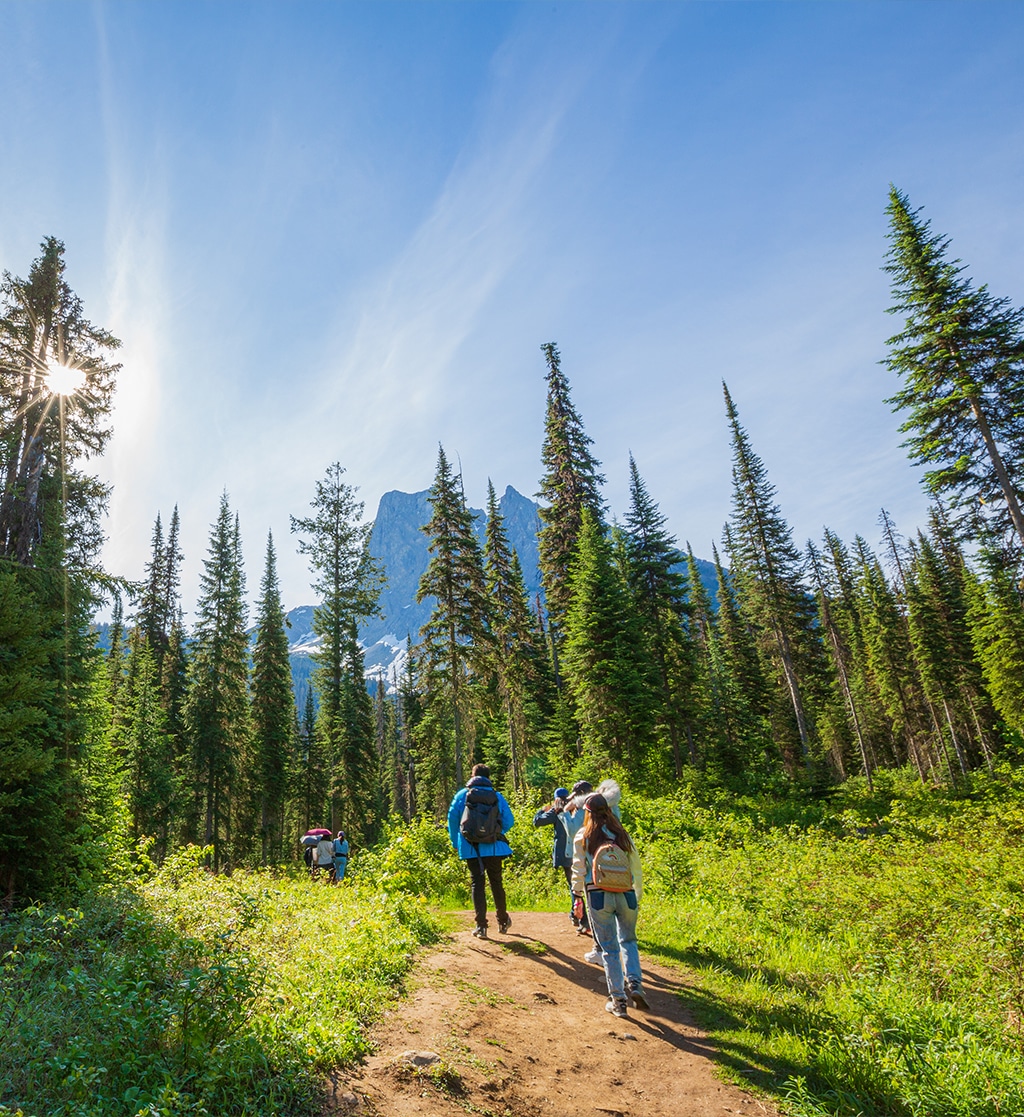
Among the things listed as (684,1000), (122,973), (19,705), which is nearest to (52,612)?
(19,705)

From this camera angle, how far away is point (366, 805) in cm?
2864

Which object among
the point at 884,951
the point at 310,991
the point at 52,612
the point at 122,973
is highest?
the point at 52,612

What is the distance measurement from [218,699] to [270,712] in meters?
3.99

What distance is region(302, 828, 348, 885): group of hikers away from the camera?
14.1 metres

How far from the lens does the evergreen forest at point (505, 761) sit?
4.70 metres

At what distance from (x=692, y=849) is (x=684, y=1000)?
7703 mm

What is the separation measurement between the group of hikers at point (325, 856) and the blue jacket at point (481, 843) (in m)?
6.84

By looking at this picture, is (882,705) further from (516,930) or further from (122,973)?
(122,973)

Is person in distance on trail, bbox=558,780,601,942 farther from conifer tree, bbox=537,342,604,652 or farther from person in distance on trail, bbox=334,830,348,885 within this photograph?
conifer tree, bbox=537,342,604,652

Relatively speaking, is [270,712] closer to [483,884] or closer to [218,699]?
[218,699]

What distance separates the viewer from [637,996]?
20.0 feet

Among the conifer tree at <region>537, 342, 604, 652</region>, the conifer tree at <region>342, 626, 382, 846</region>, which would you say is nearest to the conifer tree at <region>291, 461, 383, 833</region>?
the conifer tree at <region>342, 626, 382, 846</region>

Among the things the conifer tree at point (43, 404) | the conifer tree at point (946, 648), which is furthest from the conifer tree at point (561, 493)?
the conifer tree at point (946, 648)

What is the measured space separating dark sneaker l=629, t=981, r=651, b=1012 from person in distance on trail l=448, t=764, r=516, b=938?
2664 mm
